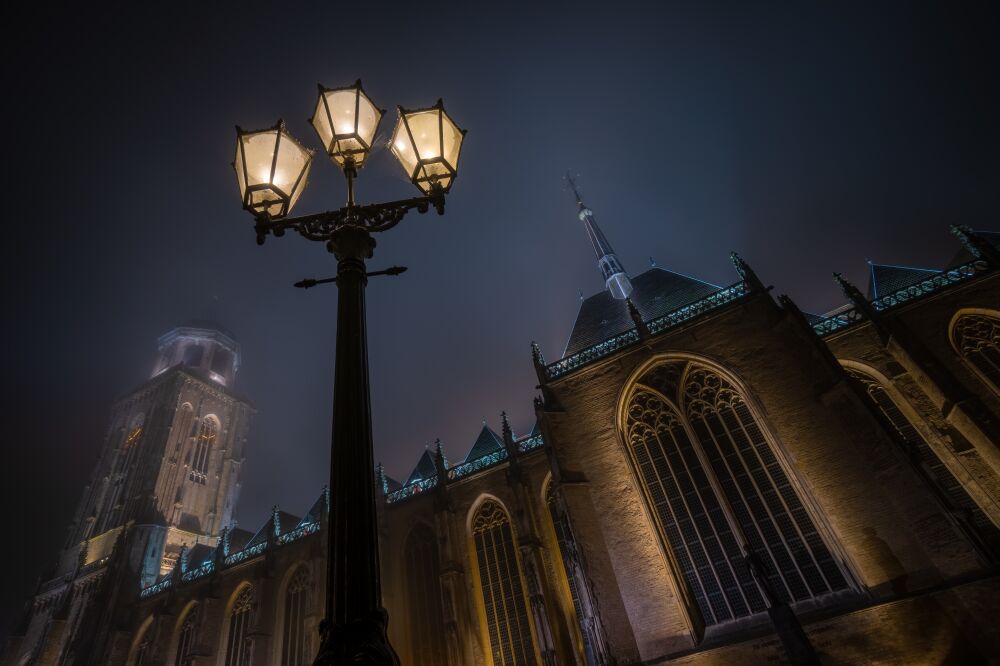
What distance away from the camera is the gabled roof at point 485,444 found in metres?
Result: 20.8

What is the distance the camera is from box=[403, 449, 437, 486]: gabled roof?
21.9 m

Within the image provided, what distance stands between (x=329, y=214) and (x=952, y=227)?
18788 mm

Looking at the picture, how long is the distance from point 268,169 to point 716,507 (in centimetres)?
1202

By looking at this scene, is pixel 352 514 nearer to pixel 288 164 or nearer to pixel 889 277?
pixel 288 164

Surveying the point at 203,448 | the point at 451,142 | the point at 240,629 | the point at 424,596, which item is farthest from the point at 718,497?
the point at 203,448

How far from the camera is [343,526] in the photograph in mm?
2717

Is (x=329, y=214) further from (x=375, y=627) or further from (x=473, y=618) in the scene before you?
(x=473, y=618)

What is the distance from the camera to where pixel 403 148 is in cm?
469

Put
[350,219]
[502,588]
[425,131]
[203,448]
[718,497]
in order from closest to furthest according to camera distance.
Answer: [350,219]
[425,131]
[718,497]
[502,588]
[203,448]

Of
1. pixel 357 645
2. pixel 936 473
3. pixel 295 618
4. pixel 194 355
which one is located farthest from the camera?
pixel 194 355

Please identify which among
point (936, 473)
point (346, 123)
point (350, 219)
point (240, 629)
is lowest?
point (936, 473)

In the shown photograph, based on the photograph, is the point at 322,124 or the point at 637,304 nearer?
A: the point at 322,124

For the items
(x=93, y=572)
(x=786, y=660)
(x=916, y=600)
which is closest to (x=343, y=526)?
(x=786, y=660)

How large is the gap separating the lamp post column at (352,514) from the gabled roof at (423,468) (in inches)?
742
